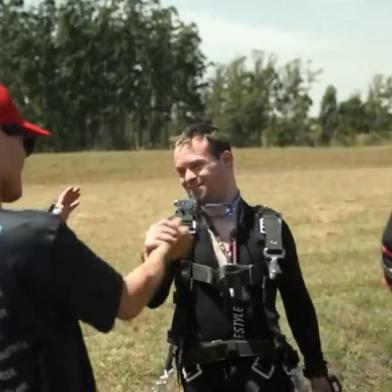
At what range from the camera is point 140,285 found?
112 inches

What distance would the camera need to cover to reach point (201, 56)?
111312mm

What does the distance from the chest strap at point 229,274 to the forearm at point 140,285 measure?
1065 mm

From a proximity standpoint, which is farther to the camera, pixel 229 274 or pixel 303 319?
pixel 303 319

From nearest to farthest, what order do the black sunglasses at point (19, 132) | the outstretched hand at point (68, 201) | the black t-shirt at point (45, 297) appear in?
the black t-shirt at point (45, 297)
the black sunglasses at point (19, 132)
the outstretched hand at point (68, 201)

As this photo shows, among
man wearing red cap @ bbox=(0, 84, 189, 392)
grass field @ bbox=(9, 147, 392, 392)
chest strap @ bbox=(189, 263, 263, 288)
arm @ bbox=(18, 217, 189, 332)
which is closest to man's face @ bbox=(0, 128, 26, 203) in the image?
man wearing red cap @ bbox=(0, 84, 189, 392)

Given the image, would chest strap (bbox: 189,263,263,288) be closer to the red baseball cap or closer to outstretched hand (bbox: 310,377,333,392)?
outstretched hand (bbox: 310,377,333,392)

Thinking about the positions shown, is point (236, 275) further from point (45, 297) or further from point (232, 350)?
point (45, 297)

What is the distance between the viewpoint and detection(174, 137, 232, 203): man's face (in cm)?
415

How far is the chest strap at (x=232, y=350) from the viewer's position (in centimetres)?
396

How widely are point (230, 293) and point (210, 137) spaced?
2.32 ft

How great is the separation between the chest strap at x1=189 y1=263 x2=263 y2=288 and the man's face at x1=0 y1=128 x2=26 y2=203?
1.37 meters

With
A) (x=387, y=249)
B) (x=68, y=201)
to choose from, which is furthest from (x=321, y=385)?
(x=68, y=201)

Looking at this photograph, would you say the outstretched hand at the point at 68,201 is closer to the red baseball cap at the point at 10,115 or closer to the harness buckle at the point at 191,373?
the harness buckle at the point at 191,373

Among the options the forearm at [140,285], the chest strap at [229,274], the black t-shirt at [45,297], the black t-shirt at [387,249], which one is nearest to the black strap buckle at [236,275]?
the chest strap at [229,274]
